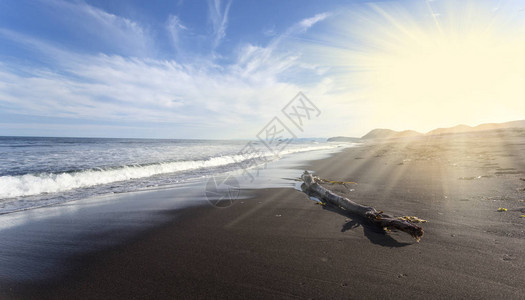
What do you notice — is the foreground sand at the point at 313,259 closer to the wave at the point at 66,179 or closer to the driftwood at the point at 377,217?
the driftwood at the point at 377,217

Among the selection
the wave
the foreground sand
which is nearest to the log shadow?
the foreground sand

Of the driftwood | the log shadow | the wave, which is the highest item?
the driftwood

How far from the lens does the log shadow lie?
11.0 ft

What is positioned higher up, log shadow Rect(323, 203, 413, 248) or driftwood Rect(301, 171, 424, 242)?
driftwood Rect(301, 171, 424, 242)

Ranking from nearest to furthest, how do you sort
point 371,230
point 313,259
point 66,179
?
point 313,259 < point 371,230 < point 66,179

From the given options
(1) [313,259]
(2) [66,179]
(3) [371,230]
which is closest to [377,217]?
(3) [371,230]

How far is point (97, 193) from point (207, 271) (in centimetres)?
745

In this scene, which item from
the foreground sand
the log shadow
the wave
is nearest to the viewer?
the foreground sand

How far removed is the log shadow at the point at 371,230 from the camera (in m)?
3.36

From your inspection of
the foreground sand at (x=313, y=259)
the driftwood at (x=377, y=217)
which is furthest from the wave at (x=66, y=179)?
the driftwood at (x=377, y=217)

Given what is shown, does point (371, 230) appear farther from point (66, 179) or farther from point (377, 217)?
point (66, 179)

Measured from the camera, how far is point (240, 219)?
4836mm

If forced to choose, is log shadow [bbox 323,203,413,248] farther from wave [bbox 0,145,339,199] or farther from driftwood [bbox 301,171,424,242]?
wave [bbox 0,145,339,199]

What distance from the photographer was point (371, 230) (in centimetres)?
388
